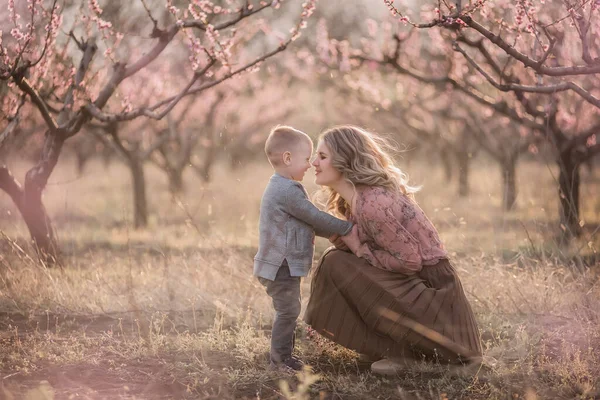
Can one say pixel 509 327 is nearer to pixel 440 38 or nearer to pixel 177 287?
pixel 177 287

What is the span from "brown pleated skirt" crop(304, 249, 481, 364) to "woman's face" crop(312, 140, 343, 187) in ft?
1.32

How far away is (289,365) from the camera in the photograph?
3922 mm

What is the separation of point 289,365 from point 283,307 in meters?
0.31

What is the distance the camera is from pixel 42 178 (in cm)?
643

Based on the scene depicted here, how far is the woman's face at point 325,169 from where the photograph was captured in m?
4.06

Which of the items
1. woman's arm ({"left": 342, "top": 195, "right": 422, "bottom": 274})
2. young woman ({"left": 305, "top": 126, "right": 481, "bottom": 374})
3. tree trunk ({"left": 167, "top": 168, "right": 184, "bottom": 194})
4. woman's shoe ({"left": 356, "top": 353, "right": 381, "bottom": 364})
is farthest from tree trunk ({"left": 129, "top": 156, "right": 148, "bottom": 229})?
woman's arm ({"left": 342, "top": 195, "right": 422, "bottom": 274})

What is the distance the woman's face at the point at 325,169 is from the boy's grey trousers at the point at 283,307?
1.68ft

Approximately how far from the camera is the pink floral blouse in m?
3.85

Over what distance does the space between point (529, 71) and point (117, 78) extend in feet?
15.5

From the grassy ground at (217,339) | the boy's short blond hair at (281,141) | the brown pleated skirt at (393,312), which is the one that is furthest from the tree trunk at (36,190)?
the brown pleated skirt at (393,312)

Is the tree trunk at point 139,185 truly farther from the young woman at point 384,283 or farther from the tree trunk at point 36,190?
the young woman at point 384,283

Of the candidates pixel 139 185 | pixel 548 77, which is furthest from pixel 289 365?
pixel 139 185

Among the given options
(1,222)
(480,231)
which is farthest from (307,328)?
(480,231)

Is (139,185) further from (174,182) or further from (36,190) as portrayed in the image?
(36,190)
